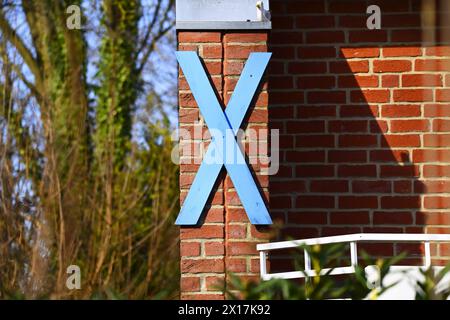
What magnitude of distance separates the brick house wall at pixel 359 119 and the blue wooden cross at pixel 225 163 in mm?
400

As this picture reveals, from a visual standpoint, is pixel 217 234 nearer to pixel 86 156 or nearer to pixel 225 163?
pixel 225 163

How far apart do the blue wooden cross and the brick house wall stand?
40 cm

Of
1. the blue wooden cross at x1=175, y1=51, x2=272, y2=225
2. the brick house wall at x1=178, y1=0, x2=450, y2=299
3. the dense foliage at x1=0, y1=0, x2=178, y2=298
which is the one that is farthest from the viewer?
the dense foliage at x1=0, y1=0, x2=178, y2=298

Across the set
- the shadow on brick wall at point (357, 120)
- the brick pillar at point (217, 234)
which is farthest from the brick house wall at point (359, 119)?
the brick pillar at point (217, 234)

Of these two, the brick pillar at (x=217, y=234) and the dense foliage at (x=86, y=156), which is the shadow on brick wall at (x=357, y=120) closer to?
the brick pillar at (x=217, y=234)

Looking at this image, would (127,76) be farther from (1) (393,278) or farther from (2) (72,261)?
(1) (393,278)

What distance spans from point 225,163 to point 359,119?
3.08 feet

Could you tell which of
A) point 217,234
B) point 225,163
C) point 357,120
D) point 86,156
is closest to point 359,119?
point 357,120

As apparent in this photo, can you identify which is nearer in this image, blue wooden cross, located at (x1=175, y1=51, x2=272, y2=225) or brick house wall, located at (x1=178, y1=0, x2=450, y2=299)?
blue wooden cross, located at (x1=175, y1=51, x2=272, y2=225)

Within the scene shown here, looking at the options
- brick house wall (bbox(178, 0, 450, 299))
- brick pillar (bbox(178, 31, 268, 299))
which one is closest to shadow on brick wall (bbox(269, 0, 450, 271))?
brick house wall (bbox(178, 0, 450, 299))

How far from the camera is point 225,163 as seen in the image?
527 cm

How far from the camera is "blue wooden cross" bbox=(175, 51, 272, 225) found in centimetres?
525

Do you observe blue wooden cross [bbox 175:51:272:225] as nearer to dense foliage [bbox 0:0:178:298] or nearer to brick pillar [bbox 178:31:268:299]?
brick pillar [bbox 178:31:268:299]

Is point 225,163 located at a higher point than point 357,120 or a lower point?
lower
